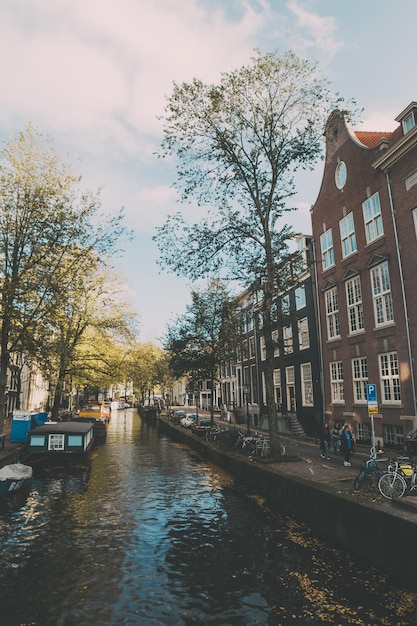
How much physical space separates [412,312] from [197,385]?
70.7ft

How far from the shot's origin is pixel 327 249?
29859 millimetres

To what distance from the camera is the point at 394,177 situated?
22844mm

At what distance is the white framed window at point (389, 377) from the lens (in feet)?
74.3

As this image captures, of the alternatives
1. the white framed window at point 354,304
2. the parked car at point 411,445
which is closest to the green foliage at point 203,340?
the white framed window at point 354,304

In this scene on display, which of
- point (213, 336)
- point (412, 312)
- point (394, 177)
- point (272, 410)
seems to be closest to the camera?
point (272, 410)

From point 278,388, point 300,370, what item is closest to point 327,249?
point 300,370

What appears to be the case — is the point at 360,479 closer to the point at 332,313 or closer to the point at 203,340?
the point at 332,313

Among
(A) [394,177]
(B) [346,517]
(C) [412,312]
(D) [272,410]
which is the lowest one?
(B) [346,517]

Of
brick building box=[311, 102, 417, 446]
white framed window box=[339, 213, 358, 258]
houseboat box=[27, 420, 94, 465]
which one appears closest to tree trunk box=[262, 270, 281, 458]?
brick building box=[311, 102, 417, 446]

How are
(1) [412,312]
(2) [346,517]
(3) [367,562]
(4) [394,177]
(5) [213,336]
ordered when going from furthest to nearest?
(5) [213,336]
(4) [394,177]
(1) [412,312]
(2) [346,517]
(3) [367,562]

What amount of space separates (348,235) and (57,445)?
22007mm

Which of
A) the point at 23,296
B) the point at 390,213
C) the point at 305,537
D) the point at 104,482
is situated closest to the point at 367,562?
the point at 305,537

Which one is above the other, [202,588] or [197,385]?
[197,385]

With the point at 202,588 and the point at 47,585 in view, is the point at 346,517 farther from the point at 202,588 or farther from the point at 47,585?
the point at 47,585
